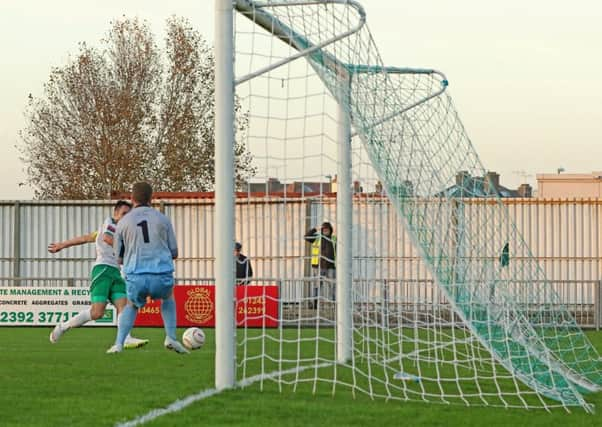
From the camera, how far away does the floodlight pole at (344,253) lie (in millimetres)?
13268

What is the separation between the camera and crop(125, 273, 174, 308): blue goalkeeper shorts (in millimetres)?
13398

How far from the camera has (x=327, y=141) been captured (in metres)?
11.6

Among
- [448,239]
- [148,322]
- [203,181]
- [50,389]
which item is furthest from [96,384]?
[203,181]

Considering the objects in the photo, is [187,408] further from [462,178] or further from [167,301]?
[462,178]

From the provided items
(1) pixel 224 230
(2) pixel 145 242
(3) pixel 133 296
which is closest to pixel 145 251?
(2) pixel 145 242

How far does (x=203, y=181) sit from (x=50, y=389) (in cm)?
3901

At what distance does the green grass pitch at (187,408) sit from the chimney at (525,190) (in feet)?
187

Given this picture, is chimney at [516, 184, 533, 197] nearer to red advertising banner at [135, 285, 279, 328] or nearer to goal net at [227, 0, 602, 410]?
red advertising banner at [135, 285, 279, 328]

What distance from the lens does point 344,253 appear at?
13.4 m

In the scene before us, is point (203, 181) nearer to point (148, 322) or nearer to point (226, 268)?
point (148, 322)

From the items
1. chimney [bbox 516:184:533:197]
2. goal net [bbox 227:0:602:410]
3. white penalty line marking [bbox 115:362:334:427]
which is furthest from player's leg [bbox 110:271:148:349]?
chimney [bbox 516:184:533:197]

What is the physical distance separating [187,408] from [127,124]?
40366mm

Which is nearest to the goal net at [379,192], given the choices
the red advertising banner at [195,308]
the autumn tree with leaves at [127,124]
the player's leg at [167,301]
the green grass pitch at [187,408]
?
the green grass pitch at [187,408]

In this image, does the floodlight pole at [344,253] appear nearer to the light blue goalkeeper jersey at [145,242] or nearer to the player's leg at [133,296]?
the light blue goalkeeper jersey at [145,242]
